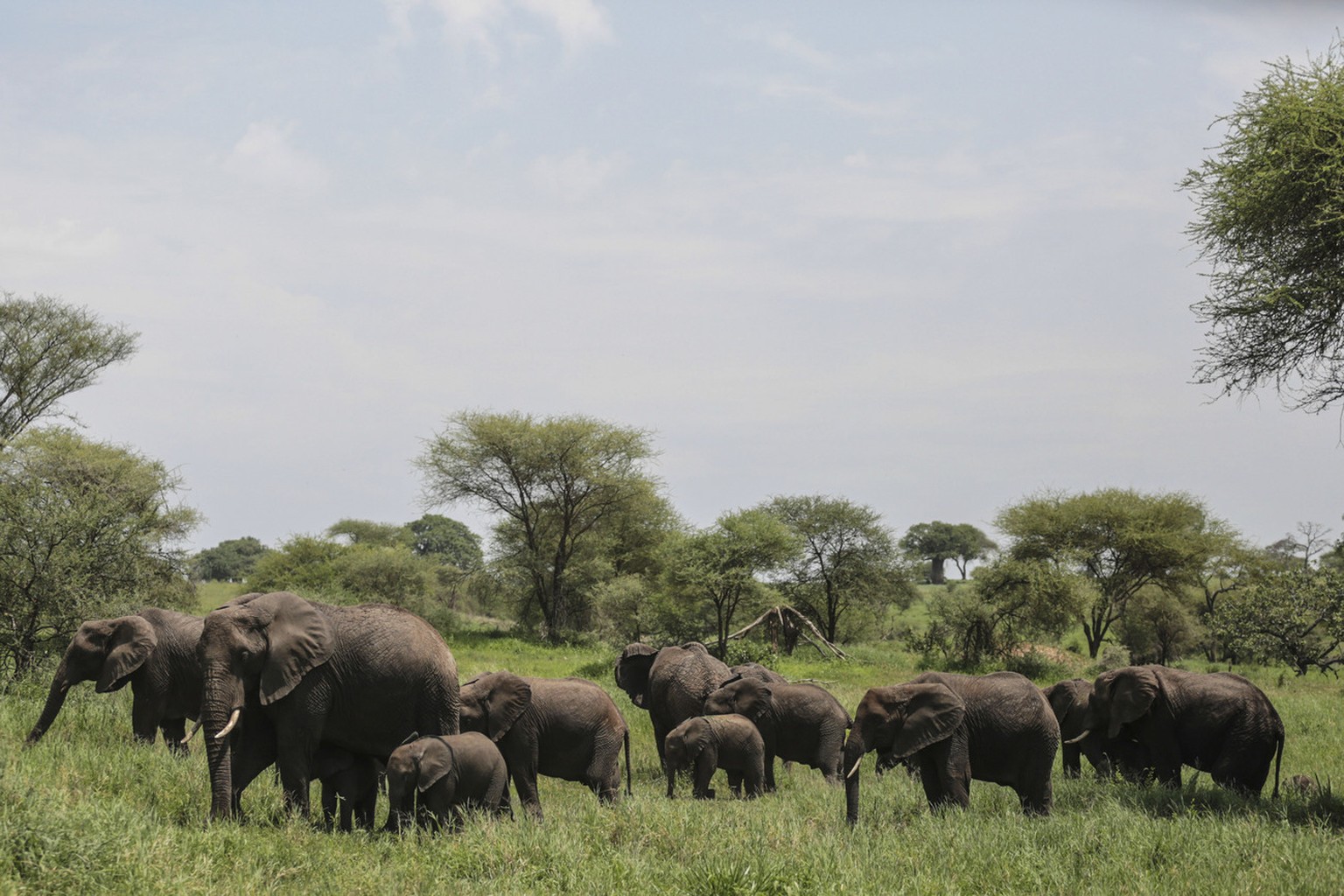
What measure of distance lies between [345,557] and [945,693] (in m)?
46.4

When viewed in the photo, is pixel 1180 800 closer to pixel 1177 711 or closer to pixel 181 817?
pixel 1177 711

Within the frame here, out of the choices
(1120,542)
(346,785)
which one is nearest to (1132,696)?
(346,785)

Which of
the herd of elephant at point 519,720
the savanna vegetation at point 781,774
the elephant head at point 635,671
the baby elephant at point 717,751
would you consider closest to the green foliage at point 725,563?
the savanna vegetation at point 781,774

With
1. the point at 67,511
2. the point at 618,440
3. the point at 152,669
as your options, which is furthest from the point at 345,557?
the point at 152,669

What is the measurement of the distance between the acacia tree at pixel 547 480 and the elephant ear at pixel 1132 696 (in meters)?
36.7

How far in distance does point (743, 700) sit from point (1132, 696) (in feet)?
17.2

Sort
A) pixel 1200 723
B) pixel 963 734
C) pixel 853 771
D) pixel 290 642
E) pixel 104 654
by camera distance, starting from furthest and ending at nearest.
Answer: pixel 1200 723
pixel 104 654
pixel 963 734
pixel 853 771
pixel 290 642

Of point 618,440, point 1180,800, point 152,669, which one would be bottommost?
point 1180,800

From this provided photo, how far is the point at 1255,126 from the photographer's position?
14.4 m

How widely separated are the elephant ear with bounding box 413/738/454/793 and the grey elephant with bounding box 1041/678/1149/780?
29.8 ft

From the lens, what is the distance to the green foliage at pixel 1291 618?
579 inches

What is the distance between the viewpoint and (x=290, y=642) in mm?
10359

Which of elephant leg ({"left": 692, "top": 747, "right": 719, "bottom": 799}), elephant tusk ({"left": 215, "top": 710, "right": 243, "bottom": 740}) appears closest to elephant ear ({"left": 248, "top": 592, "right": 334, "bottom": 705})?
elephant tusk ({"left": 215, "top": 710, "right": 243, "bottom": 740})

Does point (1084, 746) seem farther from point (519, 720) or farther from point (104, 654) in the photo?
point (104, 654)
